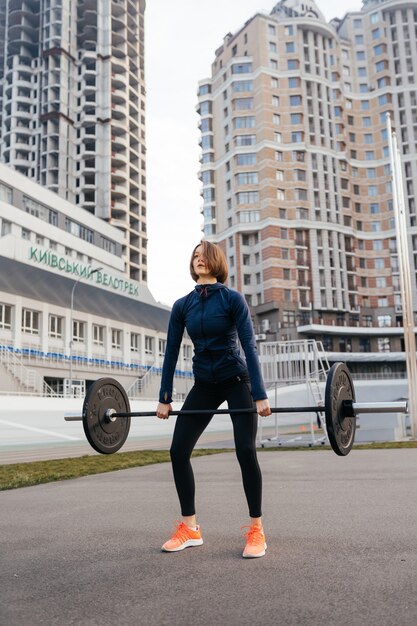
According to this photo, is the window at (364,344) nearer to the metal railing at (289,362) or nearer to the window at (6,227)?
the window at (6,227)

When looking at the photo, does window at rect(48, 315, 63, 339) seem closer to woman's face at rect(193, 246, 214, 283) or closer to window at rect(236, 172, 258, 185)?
woman's face at rect(193, 246, 214, 283)

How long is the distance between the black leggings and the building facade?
87.6 ft

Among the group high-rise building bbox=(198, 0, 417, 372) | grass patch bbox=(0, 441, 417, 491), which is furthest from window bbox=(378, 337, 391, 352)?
grass patch bbox=(0, 441, 417, 491)

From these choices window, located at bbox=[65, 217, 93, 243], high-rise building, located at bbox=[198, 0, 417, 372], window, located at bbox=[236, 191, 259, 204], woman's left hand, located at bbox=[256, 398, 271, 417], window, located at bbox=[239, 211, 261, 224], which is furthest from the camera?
window, located at bbox=[236, 191, 259, 204]

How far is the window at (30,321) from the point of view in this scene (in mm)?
36719

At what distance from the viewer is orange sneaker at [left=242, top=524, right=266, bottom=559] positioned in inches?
142

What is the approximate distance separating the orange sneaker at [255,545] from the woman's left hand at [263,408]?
751 mm

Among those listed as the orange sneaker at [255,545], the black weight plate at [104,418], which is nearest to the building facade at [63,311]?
the black weight plate at [104,418]

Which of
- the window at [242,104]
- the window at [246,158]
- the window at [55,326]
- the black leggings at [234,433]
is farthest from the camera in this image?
the window at [242,104]

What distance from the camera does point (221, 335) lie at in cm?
400

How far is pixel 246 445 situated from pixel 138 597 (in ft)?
4.13

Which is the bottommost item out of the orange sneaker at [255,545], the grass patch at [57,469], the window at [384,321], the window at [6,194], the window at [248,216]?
the grass patch at [57,469]

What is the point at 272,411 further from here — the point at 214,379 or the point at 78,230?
the point at 78,230

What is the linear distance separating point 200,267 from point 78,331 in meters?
38.6
